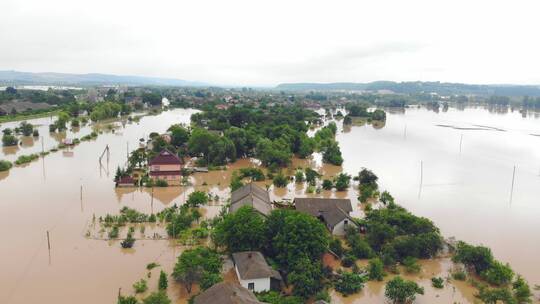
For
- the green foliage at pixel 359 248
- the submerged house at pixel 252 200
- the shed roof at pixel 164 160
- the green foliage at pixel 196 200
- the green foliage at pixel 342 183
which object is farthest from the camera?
the shed roof at pixel 164 160

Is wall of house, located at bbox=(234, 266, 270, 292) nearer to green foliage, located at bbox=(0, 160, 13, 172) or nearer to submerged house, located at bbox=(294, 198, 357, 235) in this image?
submerged house, located at bbox=(294, 198, 357, 235)

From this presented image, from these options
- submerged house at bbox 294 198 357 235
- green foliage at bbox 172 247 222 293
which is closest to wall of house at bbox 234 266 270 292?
green foliage at bbox 172 247 222 293

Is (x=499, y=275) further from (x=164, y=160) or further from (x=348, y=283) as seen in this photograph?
(x=164, y=160)

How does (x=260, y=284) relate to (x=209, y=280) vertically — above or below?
below

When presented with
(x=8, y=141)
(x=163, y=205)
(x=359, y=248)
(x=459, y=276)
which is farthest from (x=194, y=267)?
(x=8, y=141)

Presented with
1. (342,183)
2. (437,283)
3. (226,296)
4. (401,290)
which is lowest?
(437,283)

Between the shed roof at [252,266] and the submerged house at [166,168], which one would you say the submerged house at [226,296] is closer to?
the shed roof at [252,266]

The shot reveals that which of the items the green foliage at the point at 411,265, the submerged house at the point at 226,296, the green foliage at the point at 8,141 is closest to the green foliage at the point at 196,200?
the submerged house at the point at 226,296

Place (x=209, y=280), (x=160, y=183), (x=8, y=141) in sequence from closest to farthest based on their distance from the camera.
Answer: (x=209, y=280), (x=160, y=183), (x=8, y=141)
